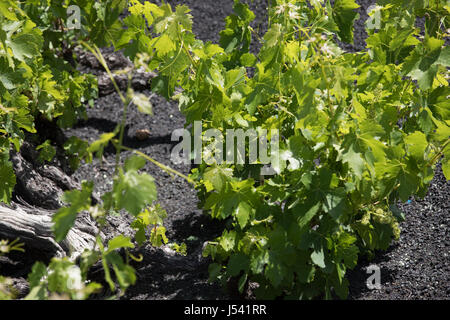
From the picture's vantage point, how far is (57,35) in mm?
3422

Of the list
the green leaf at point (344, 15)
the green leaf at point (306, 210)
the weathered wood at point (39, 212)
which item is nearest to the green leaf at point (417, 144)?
the green leaf at point (306, 210)

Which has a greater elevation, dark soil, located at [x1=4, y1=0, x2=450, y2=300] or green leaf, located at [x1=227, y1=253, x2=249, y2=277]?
green leaf, located at [x1=227, y1=253, x2=249, y2=277]

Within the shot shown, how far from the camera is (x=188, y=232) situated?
10.6 ft

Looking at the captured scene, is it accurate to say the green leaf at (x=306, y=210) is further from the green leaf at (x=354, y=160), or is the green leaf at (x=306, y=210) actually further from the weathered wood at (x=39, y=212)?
the weathered wood at (x=39, y=212)

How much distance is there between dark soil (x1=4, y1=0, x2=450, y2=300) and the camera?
2.58 m

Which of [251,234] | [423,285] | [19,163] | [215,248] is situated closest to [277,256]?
[251,234]

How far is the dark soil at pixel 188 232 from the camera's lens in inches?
102

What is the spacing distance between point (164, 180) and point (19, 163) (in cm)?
91

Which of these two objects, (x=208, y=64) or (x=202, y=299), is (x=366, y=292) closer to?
(x=202, y=299)

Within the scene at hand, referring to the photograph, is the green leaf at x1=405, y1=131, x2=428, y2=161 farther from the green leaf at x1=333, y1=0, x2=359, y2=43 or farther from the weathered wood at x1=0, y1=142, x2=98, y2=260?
the weathered wood at x1=0, y1=142, x2=98, y2=260

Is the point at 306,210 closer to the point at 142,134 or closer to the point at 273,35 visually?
the point at 273,35

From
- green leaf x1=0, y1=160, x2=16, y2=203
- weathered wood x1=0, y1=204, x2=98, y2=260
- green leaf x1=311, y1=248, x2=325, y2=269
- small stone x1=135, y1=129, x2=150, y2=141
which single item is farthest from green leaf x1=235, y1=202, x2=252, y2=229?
small stone x1=135, y1=129, x2=150, y2=141

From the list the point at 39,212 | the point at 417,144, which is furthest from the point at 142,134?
the point at 417,144

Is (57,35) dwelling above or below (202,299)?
above
